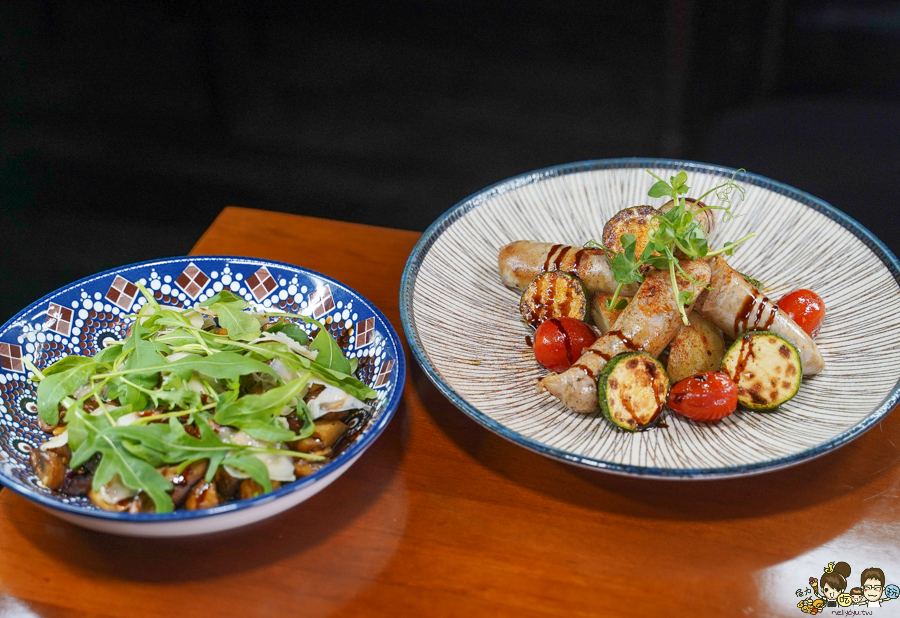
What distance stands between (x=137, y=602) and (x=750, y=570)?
3.14ft

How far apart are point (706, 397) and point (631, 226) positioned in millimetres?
468

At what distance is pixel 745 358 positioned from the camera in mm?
1467

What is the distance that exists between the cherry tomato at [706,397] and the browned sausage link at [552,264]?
11.8 inches

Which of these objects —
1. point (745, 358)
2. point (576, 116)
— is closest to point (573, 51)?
point (576, 116)

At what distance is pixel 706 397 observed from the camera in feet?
4.50

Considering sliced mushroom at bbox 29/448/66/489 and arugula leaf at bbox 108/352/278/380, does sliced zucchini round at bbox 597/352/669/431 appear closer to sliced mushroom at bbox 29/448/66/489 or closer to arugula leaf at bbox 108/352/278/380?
arugula leaf at bbox 108/352/278/380

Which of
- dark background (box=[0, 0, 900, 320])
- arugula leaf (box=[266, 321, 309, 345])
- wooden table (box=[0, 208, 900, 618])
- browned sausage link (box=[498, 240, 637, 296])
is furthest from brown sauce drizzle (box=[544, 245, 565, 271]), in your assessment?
dark background (box=[0, 0, 900, 320])

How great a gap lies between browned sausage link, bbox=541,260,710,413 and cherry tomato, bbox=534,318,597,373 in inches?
2.0

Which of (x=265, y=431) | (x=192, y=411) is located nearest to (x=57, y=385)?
(x=192, y=411)

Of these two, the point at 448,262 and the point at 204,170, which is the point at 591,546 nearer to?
the point at 448,262

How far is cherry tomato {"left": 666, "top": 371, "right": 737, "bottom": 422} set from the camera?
1.37 metres

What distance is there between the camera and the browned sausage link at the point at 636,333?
141 cm

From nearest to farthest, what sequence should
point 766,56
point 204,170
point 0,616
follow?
point 0,616
point 766,56
point 204,170

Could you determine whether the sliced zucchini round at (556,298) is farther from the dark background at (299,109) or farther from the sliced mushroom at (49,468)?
the dark background at (299,109)
